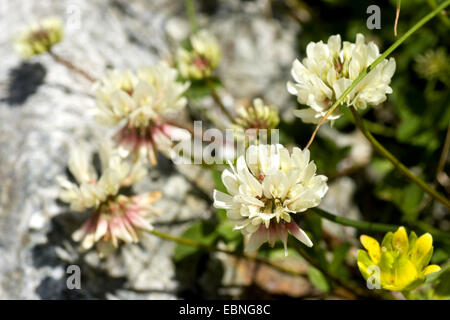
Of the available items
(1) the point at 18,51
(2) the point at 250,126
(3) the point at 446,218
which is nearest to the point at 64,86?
(1) the point at 18,51

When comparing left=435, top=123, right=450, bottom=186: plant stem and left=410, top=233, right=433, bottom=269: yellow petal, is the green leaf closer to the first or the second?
left=410, top=233, right=433, bottom=269: yellow petal

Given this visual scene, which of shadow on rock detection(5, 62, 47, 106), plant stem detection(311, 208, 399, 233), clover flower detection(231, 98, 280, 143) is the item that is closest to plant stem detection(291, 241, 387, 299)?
plant stem detection(311, 208, 399, 233)

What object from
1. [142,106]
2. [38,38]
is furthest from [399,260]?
[38,38]

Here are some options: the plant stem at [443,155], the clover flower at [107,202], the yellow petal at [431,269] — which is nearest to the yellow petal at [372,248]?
the yellow petal at [431,269]

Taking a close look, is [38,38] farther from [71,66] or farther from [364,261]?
[364,261]

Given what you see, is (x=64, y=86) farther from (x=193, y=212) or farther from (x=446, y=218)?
(x=446, y=218)
